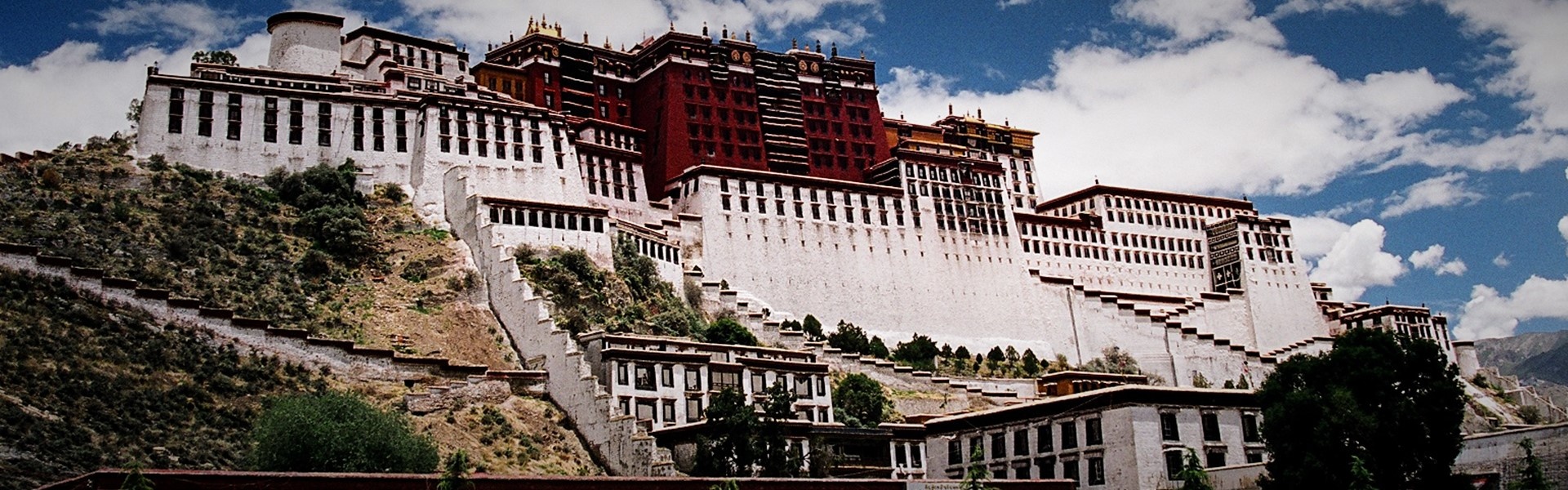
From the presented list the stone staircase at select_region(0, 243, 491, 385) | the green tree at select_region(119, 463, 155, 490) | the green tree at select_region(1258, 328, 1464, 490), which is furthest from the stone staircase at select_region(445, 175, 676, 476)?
the green tree at select_region(119, 463, 155, 490)

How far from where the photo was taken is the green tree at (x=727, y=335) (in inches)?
2896

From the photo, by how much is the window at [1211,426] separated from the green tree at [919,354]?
99.6 ft

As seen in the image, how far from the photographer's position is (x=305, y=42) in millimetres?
87625

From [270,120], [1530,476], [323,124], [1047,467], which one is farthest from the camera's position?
[323,124]

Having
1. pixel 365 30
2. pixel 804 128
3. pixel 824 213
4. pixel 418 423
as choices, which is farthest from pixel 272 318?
pixel 804 128

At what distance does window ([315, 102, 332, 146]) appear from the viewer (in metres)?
79.1

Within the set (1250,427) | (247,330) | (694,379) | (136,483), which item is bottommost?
(136,483)

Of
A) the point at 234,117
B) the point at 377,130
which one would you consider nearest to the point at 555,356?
the point at 377,130

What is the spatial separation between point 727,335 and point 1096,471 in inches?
977

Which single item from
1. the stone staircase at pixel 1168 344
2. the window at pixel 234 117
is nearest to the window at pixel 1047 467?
the stone staircase at pixel 1168 344

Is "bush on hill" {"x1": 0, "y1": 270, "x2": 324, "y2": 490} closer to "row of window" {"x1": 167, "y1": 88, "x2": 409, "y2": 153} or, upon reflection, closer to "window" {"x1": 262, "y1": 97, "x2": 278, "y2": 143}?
"row of window" {"x1": 167, "y1": 88, "x2": 409, "y2": 153}

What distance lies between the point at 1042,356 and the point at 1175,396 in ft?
142

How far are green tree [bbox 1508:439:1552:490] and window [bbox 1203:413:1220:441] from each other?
10.6m

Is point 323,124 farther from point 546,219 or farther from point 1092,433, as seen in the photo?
point 1092,433
